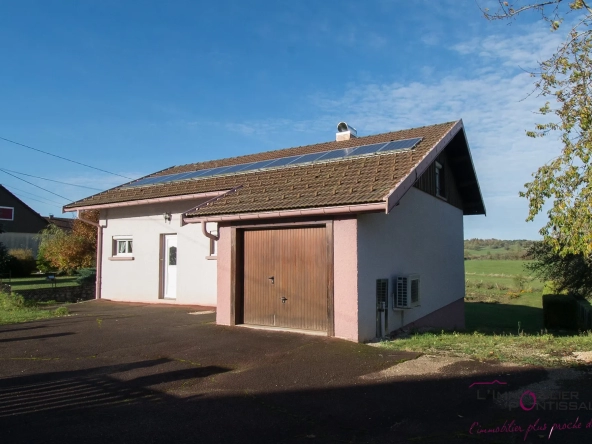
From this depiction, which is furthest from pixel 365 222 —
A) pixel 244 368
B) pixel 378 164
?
pixel 244 368

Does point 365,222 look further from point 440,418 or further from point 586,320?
point 586,320

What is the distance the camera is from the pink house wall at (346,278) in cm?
830

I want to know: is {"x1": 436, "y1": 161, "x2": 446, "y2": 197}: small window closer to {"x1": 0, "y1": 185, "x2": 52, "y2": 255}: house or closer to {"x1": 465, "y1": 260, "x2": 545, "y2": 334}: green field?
{"x1": 465, "y1": 260, "x2": 545, "y2": 334}: green field

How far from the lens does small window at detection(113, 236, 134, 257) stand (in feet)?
50.4

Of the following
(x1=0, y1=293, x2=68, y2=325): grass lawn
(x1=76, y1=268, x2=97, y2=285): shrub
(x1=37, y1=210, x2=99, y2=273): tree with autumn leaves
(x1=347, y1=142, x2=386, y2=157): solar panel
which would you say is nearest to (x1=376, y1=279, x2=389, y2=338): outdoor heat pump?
(x1=347, y1=142, x2=386, y2=157): solar panel

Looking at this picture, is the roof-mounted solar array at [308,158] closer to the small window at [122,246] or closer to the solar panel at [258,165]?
the solar panel at [258,165]

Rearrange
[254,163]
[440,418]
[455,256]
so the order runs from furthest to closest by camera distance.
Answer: [455,256], [254,163], [440,418]

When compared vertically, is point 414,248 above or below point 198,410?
above

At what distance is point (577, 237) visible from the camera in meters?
8.37

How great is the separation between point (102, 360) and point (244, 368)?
2200mm

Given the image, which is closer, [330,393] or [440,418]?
[440,418]

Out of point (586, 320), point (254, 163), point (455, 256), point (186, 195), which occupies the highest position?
point (254, 163)

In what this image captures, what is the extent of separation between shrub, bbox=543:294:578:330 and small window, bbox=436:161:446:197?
6884 millimetres

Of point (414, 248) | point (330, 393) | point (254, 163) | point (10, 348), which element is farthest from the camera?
point (254, 163)
